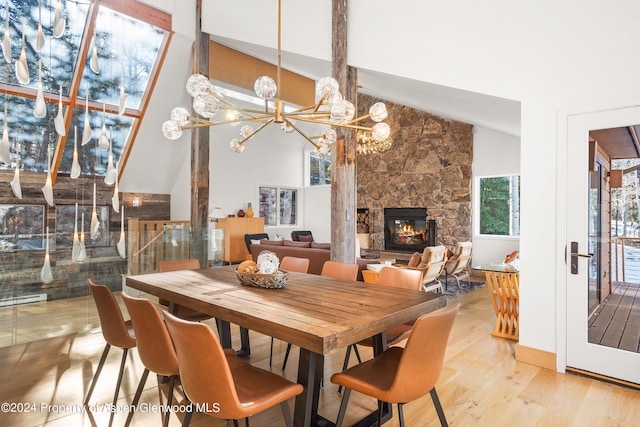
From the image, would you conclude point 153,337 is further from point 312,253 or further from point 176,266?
point 312,253

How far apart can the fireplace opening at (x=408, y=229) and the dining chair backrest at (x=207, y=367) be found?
7.24m

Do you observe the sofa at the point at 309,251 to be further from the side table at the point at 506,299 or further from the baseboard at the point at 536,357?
the baseboard at the point at 536,357

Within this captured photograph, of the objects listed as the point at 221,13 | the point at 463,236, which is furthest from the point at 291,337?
the point at 463,236

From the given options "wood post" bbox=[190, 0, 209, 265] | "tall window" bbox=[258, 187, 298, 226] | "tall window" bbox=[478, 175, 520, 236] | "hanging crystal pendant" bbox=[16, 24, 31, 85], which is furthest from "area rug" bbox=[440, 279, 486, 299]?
"hanging crystal pendant" bbox=[16, 24, 31, 85]

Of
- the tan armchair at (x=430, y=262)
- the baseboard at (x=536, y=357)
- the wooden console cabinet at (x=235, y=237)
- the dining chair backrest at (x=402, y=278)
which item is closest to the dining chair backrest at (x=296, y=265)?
the dining chair backrest at (x=402, y=278)

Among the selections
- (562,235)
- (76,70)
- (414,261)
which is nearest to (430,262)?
(414,261)

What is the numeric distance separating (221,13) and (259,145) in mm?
4644

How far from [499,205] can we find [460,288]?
7.39 ft

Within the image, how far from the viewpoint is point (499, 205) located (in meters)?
7.61

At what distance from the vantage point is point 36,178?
5.67m

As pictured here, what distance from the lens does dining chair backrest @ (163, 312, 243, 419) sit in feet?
4.99

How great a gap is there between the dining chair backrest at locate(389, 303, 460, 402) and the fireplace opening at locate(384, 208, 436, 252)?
6.71m

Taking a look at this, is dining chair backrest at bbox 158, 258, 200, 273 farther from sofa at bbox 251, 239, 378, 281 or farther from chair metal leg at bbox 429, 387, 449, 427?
chair metal leg at bbox 429, 387, 449, 427

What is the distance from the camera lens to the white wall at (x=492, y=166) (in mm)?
7352
